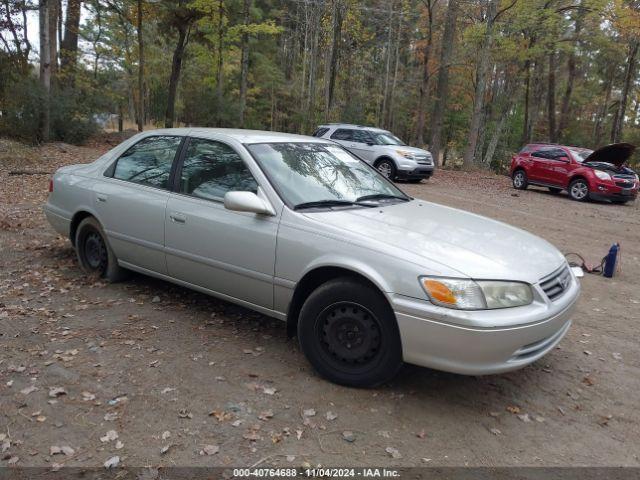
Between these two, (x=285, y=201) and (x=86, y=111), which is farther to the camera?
(x=86, y=111)

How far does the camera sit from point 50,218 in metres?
5.92

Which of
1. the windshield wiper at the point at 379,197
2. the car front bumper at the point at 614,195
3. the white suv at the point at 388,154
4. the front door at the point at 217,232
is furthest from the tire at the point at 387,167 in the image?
the front door at the point at 217,232

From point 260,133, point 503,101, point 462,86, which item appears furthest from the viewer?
point 462,86

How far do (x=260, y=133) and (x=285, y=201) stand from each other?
47.3 inches

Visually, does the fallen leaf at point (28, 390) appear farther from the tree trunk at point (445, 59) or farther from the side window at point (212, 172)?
the tree trunk at point (445, 59)

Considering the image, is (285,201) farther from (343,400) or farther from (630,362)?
(630,362)

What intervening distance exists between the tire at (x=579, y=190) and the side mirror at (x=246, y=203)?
14176 mm

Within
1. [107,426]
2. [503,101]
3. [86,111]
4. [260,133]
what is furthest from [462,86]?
[107,426]

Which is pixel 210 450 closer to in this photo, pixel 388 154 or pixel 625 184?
pixel 388 154

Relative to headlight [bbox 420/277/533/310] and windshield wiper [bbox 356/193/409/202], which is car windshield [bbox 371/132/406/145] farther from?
headlight [bbox 420/277/533/310]

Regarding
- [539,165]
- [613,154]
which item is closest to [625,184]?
[613,154]

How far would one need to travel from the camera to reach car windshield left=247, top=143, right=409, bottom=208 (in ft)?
13.3

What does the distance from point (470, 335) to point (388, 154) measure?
1332 centimetres

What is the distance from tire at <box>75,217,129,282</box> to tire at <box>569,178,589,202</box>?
46.4 feet
